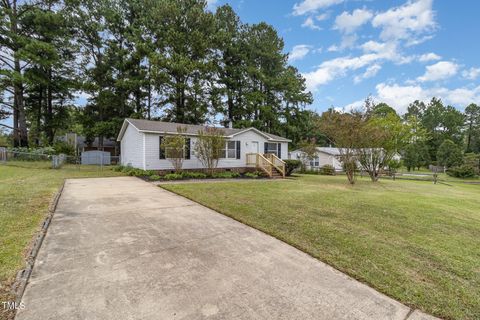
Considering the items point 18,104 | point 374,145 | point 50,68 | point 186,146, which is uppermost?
point 50,68

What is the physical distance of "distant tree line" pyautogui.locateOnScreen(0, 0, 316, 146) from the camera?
20781mm

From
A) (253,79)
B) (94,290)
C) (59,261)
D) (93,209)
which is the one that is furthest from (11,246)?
(253,79)

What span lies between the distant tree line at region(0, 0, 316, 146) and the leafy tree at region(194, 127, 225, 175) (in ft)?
39.9

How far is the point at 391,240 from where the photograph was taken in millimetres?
4191

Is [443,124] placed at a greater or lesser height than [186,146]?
greater

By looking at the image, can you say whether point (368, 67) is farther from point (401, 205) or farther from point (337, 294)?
point (337, 294)

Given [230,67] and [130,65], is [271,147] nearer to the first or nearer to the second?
[230,67]

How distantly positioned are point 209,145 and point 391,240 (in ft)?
34.9

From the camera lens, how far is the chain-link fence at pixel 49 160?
15641 millimetres

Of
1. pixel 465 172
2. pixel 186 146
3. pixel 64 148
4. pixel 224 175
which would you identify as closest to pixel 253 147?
pixel 224 175

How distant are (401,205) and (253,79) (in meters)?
24.2

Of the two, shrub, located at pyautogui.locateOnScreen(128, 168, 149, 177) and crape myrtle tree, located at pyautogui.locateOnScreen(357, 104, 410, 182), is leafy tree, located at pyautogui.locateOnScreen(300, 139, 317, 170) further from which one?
shrub, located at pyautogui.locateOnScreen(128, 168, 149, 177)

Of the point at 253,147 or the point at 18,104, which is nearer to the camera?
the point at 253,147

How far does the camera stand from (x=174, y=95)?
2494 cm
